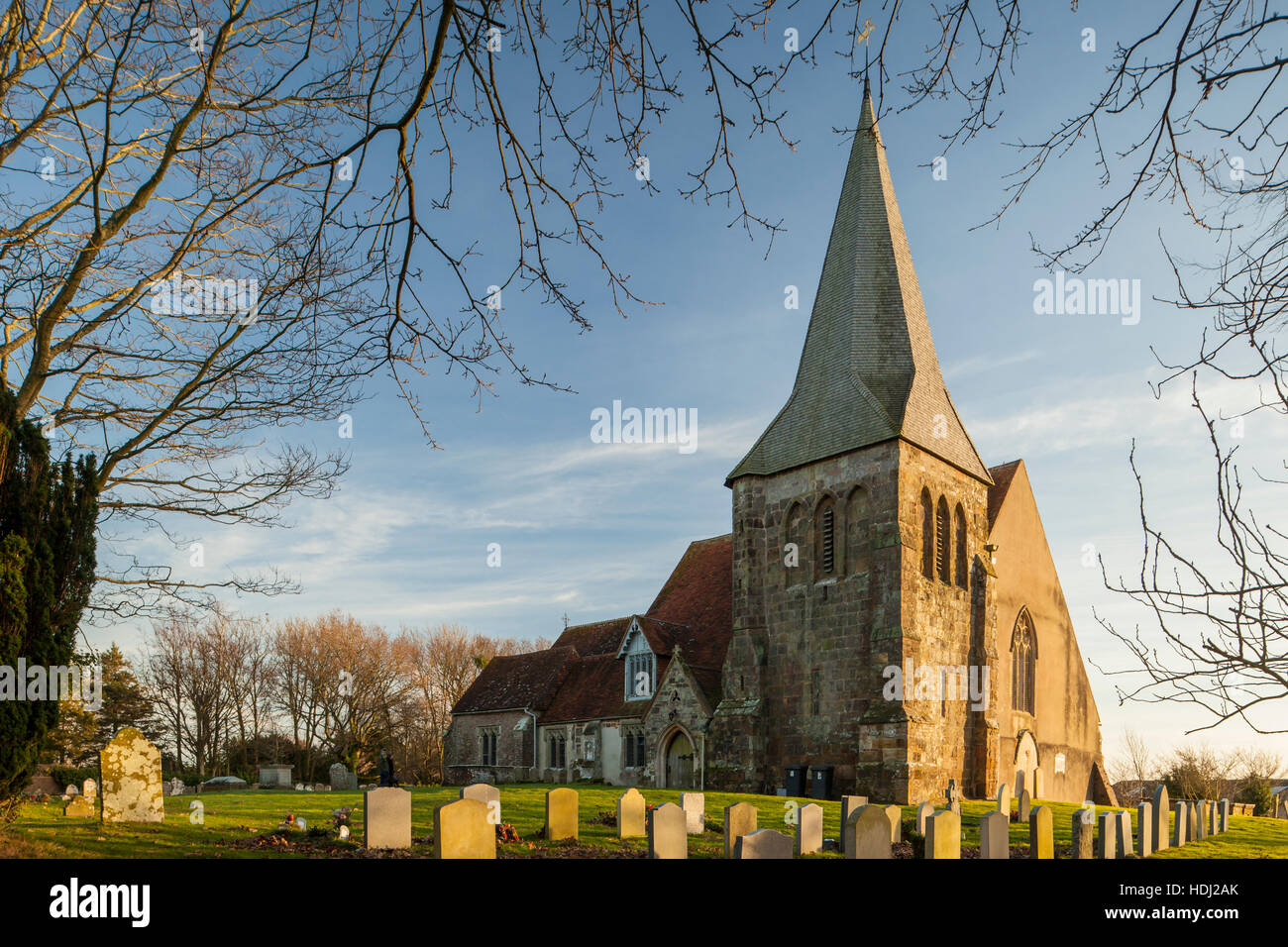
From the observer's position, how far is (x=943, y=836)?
11445 mm

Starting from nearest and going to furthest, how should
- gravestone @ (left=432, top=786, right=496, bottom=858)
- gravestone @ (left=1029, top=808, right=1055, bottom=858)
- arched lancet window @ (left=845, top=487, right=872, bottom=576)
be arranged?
gravestone @ (left=432, top=786, right=496, bottom=858)
gravestone @ (left=1029, top=808, right=1055, bottom=858)
arched lancet window @ (left=845, top=487, right=872, bottom=576)

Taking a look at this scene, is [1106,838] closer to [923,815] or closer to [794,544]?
[923,815]

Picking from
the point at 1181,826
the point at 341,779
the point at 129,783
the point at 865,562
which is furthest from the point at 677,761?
the point at 129,783

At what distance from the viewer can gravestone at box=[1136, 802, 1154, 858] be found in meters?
15.6

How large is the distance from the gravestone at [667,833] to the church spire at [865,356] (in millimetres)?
17361

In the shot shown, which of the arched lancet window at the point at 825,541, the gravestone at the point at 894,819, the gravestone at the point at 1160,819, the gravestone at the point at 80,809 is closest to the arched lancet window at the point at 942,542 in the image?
the arched lancet window at the point at 825,541

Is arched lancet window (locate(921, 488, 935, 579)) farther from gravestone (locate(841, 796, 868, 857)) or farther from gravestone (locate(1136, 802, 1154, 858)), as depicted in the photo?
gravestone (locate(841, 796, 868, 857))

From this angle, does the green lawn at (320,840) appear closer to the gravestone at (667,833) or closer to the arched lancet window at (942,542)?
the gravestone at (667,833)

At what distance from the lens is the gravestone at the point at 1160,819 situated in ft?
54.2

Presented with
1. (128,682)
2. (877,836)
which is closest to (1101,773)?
(877,836)

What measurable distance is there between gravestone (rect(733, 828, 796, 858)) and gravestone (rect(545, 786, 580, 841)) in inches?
164

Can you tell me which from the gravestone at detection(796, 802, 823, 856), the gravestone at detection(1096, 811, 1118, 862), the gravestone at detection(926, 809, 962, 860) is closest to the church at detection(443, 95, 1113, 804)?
the gravestone at detection(1096, 811, 1118, 862)
